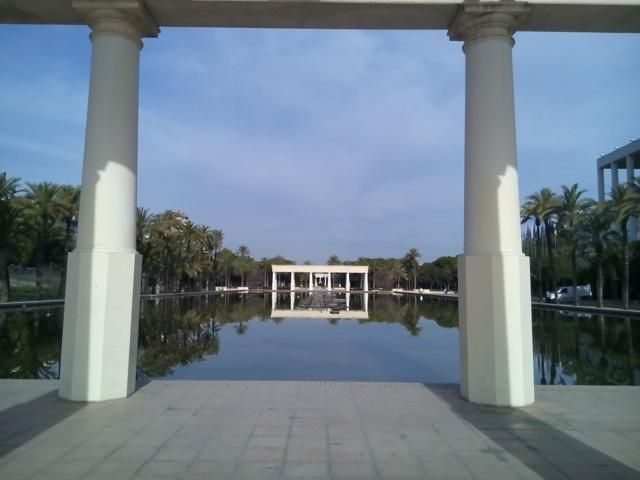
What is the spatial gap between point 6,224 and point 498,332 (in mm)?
29950

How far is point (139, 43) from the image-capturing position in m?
6.74

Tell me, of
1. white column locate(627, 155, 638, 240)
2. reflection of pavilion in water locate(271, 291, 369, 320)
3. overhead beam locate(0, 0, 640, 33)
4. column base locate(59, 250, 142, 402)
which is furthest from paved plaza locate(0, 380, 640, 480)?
white column locate(627, 155, 638, 240)

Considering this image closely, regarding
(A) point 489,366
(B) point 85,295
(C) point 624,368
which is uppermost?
(B) point 85,295

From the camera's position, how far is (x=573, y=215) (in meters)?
32.7

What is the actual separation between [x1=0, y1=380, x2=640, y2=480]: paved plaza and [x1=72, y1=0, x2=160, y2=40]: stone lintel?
15.6ft

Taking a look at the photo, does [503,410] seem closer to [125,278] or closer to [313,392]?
[313,392]

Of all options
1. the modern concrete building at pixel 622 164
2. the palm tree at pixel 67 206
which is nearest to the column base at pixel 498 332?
the palm tree at pixel 67 206

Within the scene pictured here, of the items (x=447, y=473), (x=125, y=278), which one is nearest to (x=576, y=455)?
(x=447, y=473)

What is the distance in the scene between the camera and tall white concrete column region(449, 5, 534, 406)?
611 centimetres

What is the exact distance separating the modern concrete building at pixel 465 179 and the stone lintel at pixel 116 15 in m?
0.01

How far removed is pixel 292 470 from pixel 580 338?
15.5m

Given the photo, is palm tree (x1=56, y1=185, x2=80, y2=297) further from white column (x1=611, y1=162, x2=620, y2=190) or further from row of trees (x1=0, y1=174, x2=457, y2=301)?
white column (x1=611, y1=162, x2=620, y2=190)

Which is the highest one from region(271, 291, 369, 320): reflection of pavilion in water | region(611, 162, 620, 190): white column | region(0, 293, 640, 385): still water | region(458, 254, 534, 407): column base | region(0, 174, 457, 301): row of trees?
region(611, 162, 620, 190): white column

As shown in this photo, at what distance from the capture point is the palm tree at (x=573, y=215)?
32.3 meters
